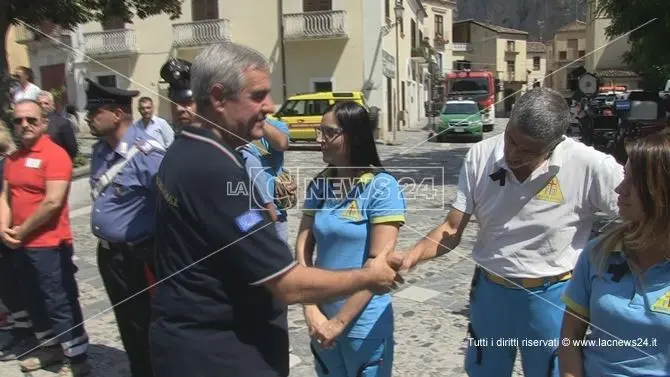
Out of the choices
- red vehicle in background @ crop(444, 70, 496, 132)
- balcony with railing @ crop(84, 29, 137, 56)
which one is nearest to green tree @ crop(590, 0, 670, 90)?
red vehicle in background @ crop(444, 70, 496, 132)

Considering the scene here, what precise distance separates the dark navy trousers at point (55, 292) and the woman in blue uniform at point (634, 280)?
3103mm

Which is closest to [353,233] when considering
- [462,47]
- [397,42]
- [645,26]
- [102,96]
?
[102,96]

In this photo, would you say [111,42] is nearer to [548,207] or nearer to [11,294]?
[11,294]

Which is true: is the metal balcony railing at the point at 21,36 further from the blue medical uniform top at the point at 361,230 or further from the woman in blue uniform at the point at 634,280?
the woman in blue uniform at the point at 634,280

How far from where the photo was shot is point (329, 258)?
7.80 feet

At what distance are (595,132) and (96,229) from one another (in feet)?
38.8

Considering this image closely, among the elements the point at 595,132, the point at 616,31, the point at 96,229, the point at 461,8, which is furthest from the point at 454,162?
the point at 461,8

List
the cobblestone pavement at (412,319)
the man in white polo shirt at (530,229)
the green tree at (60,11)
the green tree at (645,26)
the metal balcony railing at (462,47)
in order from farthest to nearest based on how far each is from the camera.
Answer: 1. the metal balcony railing at (462,47)
2. the green tree at (60,11)
3. the green tree at (645,26)
4. the cobblestone pavement at (412,319)
5. the man in white polo shirt at (530,229)

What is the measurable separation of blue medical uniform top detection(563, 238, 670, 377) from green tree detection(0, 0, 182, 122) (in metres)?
6.87

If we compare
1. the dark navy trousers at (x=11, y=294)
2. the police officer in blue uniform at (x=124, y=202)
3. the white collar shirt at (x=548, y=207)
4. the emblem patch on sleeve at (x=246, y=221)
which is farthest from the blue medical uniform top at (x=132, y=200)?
the white collar shirt at (x=548, y=207)

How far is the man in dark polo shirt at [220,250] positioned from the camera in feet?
5.22

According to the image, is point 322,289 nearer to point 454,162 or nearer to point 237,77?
point 237,77

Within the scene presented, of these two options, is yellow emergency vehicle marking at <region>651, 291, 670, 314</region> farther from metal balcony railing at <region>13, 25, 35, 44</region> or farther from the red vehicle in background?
the red vehicle in background

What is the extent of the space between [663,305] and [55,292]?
11.0 feet
